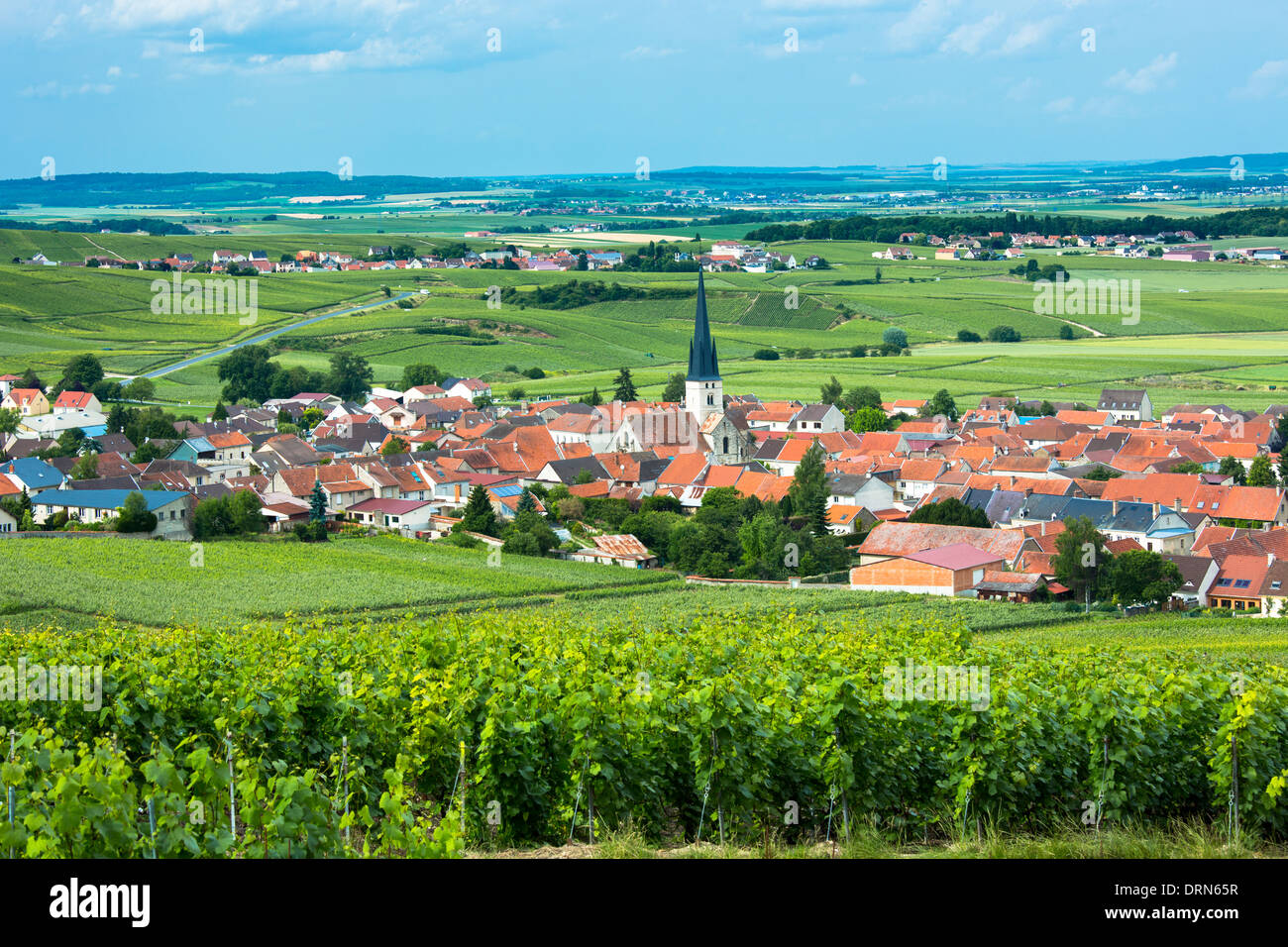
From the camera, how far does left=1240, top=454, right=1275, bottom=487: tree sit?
5225 centimetres

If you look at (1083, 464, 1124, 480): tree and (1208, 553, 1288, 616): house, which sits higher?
(1083, 464, 1124, 480): tree

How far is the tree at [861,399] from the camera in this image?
76.9 m

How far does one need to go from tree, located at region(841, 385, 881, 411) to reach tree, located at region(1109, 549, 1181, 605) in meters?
39.6

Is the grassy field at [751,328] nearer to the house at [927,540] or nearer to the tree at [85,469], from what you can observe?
the tree at [85,469]

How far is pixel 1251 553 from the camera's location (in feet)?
131

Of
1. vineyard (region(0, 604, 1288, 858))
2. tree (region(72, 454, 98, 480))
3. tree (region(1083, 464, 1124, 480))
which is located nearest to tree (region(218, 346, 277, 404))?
tree (region(72, 454, 98, 480))

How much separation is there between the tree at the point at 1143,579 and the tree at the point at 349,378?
60292mm

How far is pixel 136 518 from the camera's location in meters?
46.1

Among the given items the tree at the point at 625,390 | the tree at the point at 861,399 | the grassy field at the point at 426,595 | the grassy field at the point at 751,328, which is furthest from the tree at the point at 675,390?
the grassy field at the point at 426,595

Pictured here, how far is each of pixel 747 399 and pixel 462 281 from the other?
2574 inches

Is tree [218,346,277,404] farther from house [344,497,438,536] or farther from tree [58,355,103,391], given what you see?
house [344,497,438,536]
